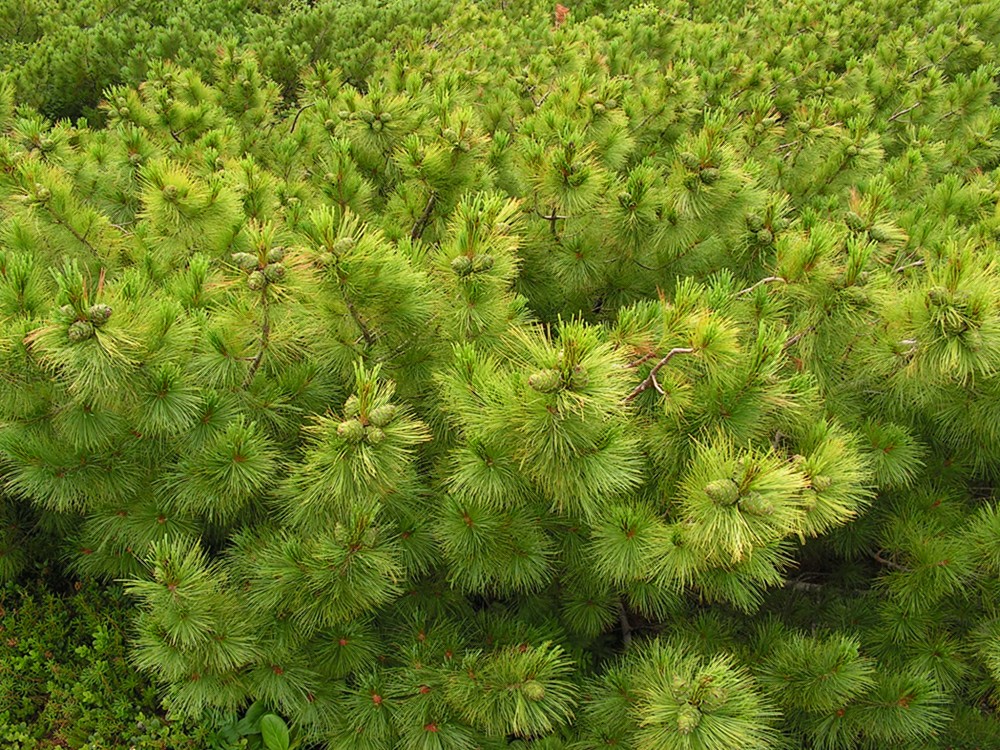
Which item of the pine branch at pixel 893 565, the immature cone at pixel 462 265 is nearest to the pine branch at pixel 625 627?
the pine branch at pixel 893 565

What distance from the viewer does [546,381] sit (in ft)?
4.55

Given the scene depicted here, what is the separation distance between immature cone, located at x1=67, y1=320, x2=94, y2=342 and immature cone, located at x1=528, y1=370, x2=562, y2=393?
42.6 inches

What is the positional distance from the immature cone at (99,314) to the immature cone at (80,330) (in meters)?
0.02

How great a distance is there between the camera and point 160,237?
232 centimetres

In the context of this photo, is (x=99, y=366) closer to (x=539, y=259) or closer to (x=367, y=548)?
(x=367, y=548)

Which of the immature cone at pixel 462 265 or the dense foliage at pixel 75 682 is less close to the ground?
the immature cone at pixel 462 265

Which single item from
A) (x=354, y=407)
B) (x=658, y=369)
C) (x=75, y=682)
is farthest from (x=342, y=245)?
(x=75, y=682)

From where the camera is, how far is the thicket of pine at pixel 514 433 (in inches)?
63.5

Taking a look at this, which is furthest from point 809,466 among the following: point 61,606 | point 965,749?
point 61,606

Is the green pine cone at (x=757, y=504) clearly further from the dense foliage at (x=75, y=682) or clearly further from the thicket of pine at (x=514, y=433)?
the dense foliage at (x=75, y=682)

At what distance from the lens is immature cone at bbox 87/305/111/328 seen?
4.86 feet

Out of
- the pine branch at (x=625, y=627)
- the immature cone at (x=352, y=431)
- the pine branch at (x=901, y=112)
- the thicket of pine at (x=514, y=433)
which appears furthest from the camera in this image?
the pine branch at (x=901, y=112)

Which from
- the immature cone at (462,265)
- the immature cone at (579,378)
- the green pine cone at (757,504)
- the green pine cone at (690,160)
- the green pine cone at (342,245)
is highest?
the green pine cone at (342,245)

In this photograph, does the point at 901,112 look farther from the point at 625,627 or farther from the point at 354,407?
the point at 354,407
